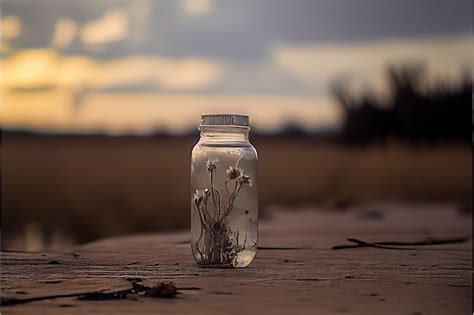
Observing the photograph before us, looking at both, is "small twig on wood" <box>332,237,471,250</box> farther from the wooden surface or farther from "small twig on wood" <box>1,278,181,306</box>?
"small twig on wood" <box>1,278,181,306</box>

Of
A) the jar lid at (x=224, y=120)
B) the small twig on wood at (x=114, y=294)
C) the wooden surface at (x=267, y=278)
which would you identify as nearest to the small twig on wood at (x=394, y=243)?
the wooden surface at (x=267, y=278)

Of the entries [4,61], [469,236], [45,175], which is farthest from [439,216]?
[45,175]

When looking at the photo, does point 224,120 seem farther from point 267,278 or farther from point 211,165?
point 267,278

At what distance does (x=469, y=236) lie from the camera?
104 inches

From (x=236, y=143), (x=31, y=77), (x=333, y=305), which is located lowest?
(x=333, y=305)

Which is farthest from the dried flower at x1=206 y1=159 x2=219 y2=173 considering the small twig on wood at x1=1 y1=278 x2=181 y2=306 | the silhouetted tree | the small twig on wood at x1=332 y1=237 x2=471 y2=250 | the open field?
the silhouetted tree

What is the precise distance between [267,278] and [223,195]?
0.26 m

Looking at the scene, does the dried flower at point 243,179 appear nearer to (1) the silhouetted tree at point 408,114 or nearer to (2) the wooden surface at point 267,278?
(2) the wooden surface at point 267,278

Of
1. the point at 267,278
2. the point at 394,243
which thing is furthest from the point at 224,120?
the point at 394,243

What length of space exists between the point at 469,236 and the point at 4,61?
2.55 metres

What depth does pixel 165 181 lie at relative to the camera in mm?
Result: 5258

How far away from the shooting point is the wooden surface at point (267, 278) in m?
1.32

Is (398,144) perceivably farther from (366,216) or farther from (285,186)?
(366,216)

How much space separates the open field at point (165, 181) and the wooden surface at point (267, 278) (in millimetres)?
2344
